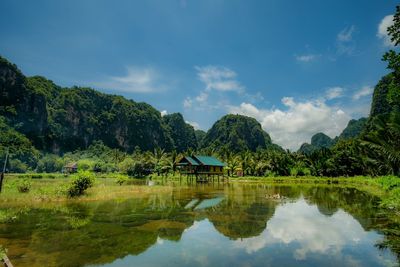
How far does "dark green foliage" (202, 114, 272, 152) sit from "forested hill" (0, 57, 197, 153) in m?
24.3

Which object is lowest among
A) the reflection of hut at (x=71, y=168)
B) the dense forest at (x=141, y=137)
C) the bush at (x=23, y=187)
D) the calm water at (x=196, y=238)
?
the calm water at (x=196, y=238)

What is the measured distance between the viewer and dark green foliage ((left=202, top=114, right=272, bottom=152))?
14150 centimetres

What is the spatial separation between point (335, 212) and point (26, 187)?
68.4 feet

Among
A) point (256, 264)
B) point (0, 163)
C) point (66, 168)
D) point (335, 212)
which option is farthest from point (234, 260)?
point (66, 168)

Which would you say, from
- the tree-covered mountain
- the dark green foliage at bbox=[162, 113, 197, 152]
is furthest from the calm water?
the dark green foliage at bbox=[162, 113, 197, 152]

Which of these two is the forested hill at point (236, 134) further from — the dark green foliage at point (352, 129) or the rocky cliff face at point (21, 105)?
the rocky cliff face at point (21, 105)

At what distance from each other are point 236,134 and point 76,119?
72169mm

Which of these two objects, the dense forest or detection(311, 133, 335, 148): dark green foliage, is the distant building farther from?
detection(311, 133, 335, 148): dark green foliage

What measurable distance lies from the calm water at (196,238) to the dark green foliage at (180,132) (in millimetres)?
159643

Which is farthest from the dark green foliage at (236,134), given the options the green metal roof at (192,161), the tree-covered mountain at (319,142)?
the green metal roof at (192,161)

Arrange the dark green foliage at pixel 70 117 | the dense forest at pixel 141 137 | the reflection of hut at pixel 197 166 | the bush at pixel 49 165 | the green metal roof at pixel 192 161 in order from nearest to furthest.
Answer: the dense forest at pixel 141 137
the green metal roof at pixel 192 161
the reflection of hut at pixel 197 166
the bush at pixel 49 165
the dark green foliage at pixel 70 117

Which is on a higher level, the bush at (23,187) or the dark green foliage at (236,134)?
the dark green foliage at (236,134)

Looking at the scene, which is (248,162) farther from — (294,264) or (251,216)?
(294,264)

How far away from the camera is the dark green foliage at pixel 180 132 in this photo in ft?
581
